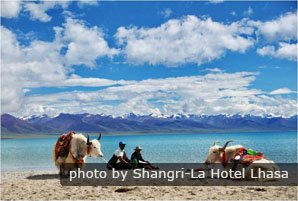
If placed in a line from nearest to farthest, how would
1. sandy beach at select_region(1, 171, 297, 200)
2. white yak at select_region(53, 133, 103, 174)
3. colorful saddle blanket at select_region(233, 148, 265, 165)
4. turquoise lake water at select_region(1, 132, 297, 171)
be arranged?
sandy beach at select_region(1, 171, 297, 200) < colorful saddle blanket at select_region(233, 148, 265, 165) < white yak at select_region(53, 133, 103, 174) < turquoise lake water at select_region(1, 132, 297, 171)

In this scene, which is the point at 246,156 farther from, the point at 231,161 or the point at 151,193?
the point at 151,193

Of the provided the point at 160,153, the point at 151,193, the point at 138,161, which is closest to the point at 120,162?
the point at 138,161

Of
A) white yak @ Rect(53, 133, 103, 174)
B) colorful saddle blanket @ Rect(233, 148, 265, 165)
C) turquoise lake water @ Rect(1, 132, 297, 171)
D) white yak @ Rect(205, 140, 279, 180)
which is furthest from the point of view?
turquoise lake water @ Rect(1, 132, 297, 171)

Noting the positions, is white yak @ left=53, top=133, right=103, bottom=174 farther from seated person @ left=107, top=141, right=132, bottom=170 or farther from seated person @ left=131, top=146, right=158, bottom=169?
seated person @ left=131, top=146, right=158, bottom=169

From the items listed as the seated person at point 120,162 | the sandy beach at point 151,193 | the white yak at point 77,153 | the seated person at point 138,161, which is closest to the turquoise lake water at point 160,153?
the seated person at point 120,162

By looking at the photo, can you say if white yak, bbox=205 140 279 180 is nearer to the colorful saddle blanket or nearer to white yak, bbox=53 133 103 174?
the colorful saddle blanket

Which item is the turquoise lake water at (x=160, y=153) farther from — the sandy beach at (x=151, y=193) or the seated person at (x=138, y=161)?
the sandy beach at (x=151, y=193)

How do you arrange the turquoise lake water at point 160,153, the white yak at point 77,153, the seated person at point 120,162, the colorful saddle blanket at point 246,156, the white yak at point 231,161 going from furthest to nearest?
1. the turquoise lake water at point 160,153
2. the seated person at point 120,162
3. the white yak at point 77,153
4. the colorful saddle blanket at point 246,156
5. the white yak at point 231,161

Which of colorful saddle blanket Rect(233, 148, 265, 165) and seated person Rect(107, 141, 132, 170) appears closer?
colorful saddle blanket Rect(233, 148, 265, 165)

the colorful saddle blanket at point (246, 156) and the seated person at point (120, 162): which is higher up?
the colorful saddle blanket at point (246, 156)

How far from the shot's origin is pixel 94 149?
12.7 metres

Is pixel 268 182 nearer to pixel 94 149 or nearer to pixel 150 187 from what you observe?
pixel 150 187

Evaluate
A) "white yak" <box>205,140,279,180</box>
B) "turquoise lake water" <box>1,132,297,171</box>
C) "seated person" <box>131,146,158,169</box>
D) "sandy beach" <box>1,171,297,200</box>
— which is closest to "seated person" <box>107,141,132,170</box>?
"seated person" <box>131,146,158,169</box>

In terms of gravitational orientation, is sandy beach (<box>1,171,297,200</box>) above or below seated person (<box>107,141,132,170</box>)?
below
